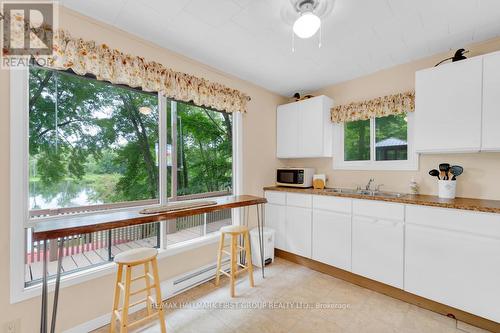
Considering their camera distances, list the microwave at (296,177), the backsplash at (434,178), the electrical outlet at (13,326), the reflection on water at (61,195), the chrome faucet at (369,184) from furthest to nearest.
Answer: the microwave at (296,177) < the chrome faucet at (369,184) < the backsplash at (434,178) < the reflection on water at (61,195) < the electrical outlet at (13,326)

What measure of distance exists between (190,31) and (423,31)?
6.90ft

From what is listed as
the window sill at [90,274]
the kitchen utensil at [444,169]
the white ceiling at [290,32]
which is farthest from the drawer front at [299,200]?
the white ceiling at [290,32]

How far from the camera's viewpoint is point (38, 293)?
152 centimetres

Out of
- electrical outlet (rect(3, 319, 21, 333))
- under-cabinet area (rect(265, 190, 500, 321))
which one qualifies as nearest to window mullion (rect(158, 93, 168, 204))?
electrical outlet (rect(3, 319, 21, 333))

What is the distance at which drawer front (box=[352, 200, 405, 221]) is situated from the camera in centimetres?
214

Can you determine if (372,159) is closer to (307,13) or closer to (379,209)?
(379,209)

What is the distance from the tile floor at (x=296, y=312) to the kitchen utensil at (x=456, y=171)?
4.33ft

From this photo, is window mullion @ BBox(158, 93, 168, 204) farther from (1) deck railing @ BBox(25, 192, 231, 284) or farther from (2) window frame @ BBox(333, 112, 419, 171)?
(2) window frame @ BBox(333, 112, 419, 171)

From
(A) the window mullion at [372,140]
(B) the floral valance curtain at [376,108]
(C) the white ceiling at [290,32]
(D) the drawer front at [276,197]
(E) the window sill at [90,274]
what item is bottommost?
(E) the window sill at [90,274]

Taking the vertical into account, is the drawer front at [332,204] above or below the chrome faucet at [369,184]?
below

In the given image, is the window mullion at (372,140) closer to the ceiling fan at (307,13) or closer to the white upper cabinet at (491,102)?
the white upper cabinet at (491,102)

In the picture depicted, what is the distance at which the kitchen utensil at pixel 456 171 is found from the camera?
6.95 ft

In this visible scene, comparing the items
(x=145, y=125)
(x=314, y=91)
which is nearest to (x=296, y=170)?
(x=314, y=91)

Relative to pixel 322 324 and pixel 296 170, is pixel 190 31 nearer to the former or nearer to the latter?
pixel 296 170
